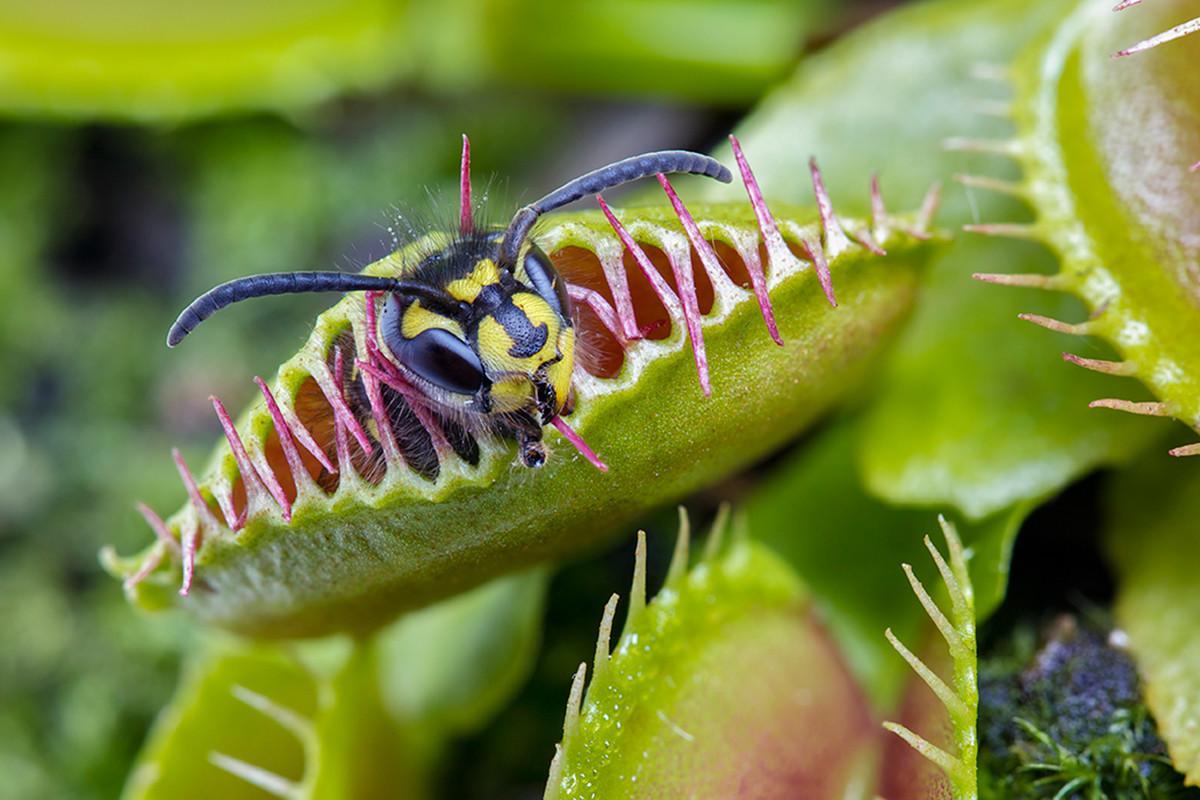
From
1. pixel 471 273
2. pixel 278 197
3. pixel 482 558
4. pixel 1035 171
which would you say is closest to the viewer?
pixel 471 273

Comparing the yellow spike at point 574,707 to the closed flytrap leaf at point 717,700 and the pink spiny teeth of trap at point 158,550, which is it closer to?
the closed flytrap leaf at point 717,700

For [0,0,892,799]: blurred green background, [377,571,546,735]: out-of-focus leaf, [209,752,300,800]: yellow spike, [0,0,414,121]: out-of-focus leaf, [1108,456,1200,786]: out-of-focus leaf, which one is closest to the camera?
[1108,456,1200,786]: out-of-focus leaf

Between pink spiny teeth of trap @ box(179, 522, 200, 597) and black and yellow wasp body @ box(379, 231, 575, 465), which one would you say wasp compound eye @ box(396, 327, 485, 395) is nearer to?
black and yellow wasp body @ box(379, 231, 575, 465)

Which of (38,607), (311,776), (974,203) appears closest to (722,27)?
(974,203)

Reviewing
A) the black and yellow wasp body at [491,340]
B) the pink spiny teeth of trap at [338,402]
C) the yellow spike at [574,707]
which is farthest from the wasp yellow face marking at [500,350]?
the yellow spike at [574,707]

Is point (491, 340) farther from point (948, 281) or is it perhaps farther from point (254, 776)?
point (948, 281)

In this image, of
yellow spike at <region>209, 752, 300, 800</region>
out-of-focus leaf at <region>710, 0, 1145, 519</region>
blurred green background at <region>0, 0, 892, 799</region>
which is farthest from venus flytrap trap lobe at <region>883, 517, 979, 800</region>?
blurred green background at <region>0, 0, 892, 799</region>

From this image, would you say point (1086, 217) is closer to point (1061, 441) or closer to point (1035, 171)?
point (1035, 171)

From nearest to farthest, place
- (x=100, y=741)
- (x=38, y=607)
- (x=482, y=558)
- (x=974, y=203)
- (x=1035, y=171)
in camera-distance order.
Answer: (x=482, y=558) < (x=1035, y=171) < (x=974, y=203) < (x=100, y=741) < (x=38, y=607)
